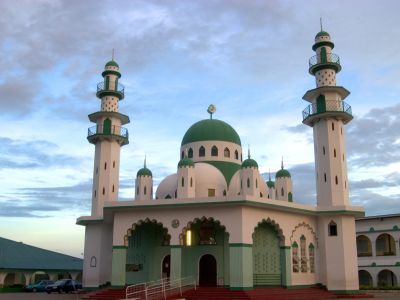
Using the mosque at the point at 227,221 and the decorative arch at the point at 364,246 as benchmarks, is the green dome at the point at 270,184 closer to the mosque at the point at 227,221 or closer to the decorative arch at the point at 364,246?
the mosque at the point at 227,221

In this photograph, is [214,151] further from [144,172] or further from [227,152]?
[144,172]

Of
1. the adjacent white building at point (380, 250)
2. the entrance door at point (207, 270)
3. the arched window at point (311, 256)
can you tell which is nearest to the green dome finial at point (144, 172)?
the entrance door at point (207, 270)

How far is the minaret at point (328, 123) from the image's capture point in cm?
2650

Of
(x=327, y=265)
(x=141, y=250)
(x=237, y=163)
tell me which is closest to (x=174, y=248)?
(x=141, y=250)

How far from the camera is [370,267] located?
3731 cm

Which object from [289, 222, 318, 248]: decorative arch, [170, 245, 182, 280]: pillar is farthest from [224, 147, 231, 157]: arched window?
[170, 245, 182, 280]: pillar

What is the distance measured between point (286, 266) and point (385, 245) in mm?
17750

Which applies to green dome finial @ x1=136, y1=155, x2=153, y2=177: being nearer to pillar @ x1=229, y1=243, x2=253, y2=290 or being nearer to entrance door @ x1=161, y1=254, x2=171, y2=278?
entrance door @ x1=161, y1=254, x2=171, y2=278

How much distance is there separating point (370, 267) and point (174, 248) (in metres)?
20.6

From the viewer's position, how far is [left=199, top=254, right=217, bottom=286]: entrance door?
25031 millimetres

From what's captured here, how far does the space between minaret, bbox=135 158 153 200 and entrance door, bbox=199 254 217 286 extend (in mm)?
5916

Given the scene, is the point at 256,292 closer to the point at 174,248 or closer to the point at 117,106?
the point at 174,248

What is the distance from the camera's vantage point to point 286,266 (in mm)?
23969

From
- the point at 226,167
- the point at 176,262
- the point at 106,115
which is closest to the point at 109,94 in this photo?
the point at 106,115
